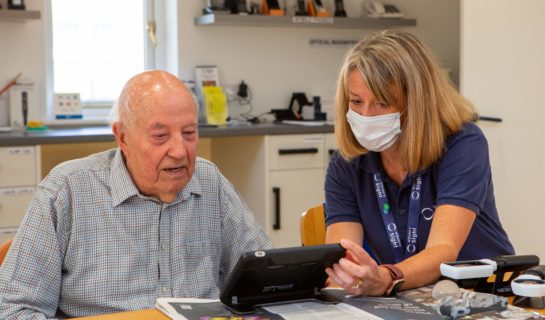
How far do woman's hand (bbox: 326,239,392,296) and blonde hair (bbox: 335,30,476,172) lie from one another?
1.42 ft

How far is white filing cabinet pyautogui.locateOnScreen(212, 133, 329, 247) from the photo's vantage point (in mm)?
4538

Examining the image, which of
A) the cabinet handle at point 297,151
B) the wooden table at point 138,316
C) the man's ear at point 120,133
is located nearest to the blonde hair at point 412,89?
the man's ear at point 120,133

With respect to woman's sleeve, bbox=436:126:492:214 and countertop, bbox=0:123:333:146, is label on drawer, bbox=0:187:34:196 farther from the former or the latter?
woman's sleeve, bbox=436:126:492:214

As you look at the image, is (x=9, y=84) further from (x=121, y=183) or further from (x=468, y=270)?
(x=468, y=270)

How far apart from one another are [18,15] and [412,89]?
9.00 ft

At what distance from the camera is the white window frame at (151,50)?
4.66m

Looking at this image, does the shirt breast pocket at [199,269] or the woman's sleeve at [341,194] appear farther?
the woman's sleeve at [341,194]

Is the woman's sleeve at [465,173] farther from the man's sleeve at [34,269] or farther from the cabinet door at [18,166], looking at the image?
the cabinet door at [18,166]

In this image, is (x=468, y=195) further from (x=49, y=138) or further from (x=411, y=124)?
(x=49, y=138)

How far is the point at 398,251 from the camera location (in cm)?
213

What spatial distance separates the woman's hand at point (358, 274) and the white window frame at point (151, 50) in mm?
3214

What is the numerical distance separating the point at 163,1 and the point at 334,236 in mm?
3155

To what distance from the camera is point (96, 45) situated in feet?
16.0

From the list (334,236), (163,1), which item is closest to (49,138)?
(163,1)
